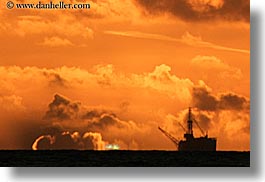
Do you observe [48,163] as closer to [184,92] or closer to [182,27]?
[184,92]

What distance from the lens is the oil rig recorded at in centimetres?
538

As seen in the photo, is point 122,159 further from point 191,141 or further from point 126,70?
point 126,70

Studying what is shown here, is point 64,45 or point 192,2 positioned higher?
point 192,2

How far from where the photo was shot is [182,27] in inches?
216

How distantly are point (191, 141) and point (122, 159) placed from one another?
0.70m

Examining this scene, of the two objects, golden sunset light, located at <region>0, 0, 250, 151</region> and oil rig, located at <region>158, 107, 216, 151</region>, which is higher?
golden sunset light, located at <region>0, 0, 250, 151</region>

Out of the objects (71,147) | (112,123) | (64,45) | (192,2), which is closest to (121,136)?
(112,123)

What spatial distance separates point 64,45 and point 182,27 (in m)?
1.17

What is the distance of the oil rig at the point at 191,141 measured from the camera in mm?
5379

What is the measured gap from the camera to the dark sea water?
5277 mm

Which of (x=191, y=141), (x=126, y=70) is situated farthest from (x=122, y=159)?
(x=126, y=70)

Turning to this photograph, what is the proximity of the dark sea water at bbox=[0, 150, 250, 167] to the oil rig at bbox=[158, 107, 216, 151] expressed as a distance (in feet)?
0.23

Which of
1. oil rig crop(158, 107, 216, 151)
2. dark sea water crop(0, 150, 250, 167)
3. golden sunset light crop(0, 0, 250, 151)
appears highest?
golden sunset light crop(0, 0, 250, 151)

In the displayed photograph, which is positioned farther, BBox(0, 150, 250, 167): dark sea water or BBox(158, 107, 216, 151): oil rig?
BBox(158, 107, 216, 151): oil rig
